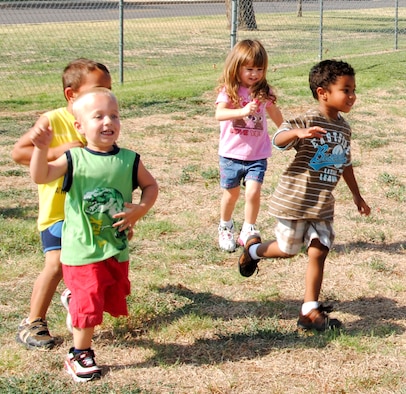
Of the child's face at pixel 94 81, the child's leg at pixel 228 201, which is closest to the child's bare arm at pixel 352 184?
the child's leg at pixel 228 201

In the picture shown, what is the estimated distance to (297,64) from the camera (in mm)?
16516

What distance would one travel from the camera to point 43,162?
3.31 metres

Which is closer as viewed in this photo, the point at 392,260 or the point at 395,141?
the point at 392,260

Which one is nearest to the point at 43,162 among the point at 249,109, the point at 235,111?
the point at 249,109

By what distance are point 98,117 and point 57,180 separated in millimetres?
513

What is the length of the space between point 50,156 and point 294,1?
3650cm

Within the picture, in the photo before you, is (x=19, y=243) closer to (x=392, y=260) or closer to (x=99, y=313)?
(x=99, y=313)

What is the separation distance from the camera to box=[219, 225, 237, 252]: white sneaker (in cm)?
547

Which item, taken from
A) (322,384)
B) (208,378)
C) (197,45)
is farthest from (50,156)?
(197,45)

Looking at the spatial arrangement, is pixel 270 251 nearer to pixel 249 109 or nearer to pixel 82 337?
pixel 249 109

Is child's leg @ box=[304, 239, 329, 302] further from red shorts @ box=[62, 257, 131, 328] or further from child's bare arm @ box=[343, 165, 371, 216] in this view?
red shorts @ box=[62, 257, 131, 328]

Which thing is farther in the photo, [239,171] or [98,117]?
[239,171]

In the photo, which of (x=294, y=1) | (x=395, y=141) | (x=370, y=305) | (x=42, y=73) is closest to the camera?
(x=370, y=305)

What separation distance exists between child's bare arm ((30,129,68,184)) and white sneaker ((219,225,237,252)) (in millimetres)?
2186
